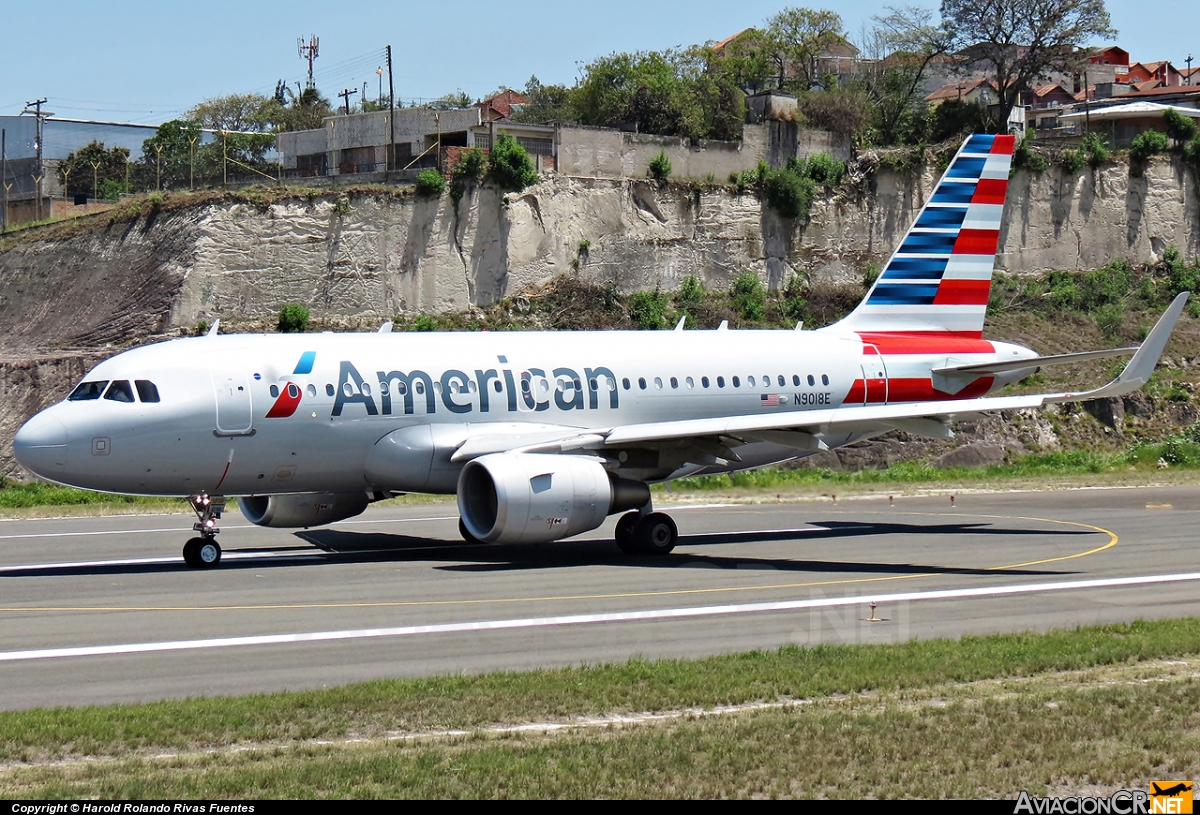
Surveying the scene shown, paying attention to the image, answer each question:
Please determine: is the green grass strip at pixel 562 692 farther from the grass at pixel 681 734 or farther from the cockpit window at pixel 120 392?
the cockpit window at pixel 120 392

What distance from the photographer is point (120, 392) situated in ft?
71.5

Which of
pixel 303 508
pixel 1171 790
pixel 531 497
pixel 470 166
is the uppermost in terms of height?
pixel 470 166

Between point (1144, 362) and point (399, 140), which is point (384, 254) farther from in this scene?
point (1144, 362)

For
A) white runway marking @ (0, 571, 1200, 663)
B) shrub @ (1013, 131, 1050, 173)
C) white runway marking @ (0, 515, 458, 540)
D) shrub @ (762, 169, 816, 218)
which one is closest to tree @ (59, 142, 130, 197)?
shrub @ (762, 169, 816, 218)

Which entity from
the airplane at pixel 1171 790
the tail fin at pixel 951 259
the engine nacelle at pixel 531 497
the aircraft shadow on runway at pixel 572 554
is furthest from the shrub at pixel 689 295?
the airplane at pixel 1171 790

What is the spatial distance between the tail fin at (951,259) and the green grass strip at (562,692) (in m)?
15.7

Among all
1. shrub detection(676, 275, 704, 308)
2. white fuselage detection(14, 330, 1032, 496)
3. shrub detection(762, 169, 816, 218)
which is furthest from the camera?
shrub detection(762, 169, 816, 218)

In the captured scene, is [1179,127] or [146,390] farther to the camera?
[1179,127]

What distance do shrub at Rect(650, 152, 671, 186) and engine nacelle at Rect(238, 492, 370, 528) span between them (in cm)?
3739

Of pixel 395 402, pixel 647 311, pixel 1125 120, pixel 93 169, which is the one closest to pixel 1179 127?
pixel 1125 120

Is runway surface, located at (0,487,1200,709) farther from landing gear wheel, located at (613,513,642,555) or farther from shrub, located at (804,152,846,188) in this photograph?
shrub, located at (804,152,846,188)

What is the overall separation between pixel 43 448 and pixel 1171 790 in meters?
17.1

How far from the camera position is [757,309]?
5959 centimetres

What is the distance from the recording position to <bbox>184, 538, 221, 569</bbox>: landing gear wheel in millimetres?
22312
